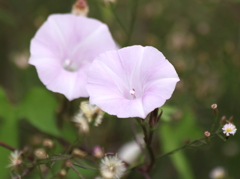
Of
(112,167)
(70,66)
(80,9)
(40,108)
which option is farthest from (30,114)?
(112,167)

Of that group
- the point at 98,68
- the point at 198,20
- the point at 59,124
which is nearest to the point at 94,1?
the point at 198,20

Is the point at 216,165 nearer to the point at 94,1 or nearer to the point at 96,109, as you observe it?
the point at 96,109

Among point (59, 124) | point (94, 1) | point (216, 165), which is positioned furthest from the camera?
point (94, 1)

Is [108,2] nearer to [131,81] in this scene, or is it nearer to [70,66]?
[70,66]

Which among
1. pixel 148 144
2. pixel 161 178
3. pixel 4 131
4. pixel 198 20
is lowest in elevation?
pixel 161 178

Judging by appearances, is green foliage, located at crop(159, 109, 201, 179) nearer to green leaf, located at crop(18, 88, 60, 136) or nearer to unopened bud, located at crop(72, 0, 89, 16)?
green leaf, located at crop(18, 88, 60, 136)

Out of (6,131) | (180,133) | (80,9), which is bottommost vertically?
(6,131)

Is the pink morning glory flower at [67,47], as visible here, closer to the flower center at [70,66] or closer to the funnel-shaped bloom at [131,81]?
Result: the flower center at [70,66]

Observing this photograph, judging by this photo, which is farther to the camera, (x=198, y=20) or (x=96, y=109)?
(x=198, y=20)
